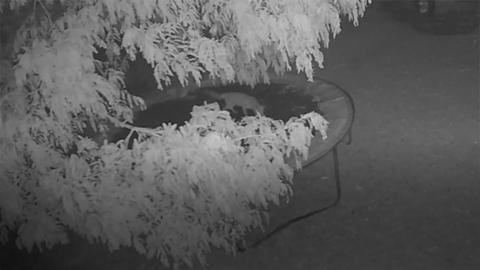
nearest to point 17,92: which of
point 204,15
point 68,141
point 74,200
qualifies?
point 68,141

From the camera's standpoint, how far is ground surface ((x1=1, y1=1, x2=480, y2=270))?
1312 millimetres

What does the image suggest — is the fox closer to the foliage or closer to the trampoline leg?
the foliage

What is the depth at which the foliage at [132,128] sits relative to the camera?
1074mm

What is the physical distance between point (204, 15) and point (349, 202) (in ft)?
2.08

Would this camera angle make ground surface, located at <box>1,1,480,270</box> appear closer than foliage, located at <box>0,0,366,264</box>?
No

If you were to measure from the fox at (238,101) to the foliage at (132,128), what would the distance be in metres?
0.12

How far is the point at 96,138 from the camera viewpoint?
3.88 feet

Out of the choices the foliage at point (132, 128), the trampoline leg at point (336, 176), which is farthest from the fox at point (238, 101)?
the trampoline leg at point (336, 176)

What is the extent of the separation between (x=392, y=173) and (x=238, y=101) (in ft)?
1.63

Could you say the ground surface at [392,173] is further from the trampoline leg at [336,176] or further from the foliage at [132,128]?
the foliage at [132,128]

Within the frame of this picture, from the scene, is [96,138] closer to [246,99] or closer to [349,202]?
[246,99]

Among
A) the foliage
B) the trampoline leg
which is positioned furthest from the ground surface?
the foliage

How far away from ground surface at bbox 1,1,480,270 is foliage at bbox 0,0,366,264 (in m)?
0.16

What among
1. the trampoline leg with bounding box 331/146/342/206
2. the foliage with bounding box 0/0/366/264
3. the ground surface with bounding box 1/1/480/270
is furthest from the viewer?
the trampoline leg with bounding box 331/146/342/206
